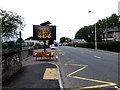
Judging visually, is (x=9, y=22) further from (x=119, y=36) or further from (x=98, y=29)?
(x=98, y=29)

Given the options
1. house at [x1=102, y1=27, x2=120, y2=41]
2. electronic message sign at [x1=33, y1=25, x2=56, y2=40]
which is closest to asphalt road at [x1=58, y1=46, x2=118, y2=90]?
electronic message sign at [x1=33, y1=25, x2=56, y2=40]

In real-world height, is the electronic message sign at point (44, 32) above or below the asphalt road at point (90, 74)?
above

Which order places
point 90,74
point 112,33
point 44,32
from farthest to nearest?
point 112,33, point 44,32, point 90,74

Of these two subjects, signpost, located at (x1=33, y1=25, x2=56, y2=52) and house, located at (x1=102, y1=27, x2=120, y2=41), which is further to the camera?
house, located at (x1=102, y1=27, x2=120, y2=41)

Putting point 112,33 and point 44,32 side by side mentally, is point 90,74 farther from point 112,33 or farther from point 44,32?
point 112,33

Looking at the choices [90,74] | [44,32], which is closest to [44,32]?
[44,32]

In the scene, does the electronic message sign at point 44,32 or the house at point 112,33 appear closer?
the electronic message sign at point 44,32

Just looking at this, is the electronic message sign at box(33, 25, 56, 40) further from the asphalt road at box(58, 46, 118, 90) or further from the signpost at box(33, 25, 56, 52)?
the asphalt road at box(58, 46, 118, 90)

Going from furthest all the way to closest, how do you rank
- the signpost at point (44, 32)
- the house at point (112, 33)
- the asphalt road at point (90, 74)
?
the house at point (112, 33)
the signpost at point (44, 32)
the asphalt road at point (90, 74)

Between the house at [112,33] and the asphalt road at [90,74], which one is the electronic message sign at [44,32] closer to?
the asphalt road at [90,74]

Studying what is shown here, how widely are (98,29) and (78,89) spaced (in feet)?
446

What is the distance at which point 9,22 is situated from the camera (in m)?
31.8

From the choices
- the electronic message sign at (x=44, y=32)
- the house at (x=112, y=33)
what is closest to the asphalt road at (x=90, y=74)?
the electronic message sign at (x=44, y=32)

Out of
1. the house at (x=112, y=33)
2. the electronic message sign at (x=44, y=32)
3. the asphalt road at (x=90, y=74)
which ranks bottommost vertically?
the asphalt road at (x=90, y=74)
